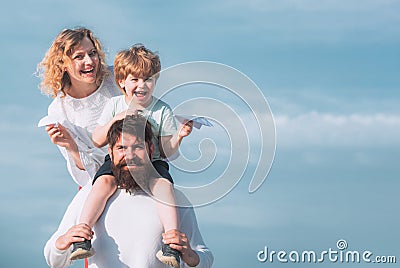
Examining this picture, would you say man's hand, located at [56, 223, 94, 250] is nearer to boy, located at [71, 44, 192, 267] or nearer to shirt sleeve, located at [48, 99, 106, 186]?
boy, located at [71, 44, 192, 267]

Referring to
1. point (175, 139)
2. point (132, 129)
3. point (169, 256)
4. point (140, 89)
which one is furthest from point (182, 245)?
point (140, 89)

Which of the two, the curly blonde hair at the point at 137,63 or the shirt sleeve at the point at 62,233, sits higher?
the curly blonde hair at the point at 137,63

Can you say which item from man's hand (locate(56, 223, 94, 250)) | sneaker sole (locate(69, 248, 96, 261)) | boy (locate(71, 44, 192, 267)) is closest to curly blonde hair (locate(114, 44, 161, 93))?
boy (locate(71, 44, 192, 267))

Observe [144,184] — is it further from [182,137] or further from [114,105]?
[114,105]

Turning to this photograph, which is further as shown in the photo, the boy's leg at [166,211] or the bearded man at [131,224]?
the bearded man at [131,224]

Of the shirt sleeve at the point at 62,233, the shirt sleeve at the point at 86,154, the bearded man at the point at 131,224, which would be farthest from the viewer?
the shirt sleeve at the point at 86,154

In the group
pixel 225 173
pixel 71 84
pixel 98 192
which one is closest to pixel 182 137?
pixel 225 173

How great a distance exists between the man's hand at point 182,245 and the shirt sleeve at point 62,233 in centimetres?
63

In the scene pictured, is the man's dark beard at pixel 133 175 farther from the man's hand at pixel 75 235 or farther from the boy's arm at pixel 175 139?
the boy's arm at pixel 175 139

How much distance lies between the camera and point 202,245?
531 cm

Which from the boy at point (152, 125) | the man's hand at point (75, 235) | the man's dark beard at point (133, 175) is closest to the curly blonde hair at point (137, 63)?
the boy at point (152, 125)

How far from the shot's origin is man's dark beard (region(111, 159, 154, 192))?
521cm

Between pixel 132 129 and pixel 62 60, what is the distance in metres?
1.63

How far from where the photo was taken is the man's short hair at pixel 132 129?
521 cm
